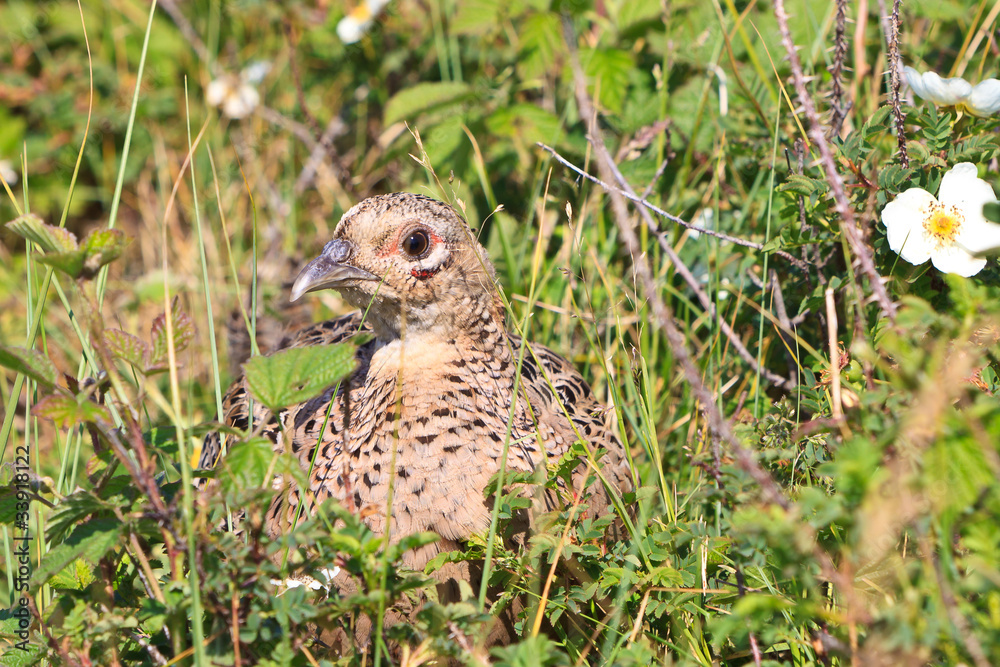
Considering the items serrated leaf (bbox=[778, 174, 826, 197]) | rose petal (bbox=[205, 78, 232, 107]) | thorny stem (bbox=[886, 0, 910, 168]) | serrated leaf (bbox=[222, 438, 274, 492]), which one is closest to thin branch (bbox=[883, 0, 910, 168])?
thorny stem (bbox=[886, 0, 910, 168])

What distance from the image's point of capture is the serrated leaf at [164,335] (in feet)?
6.77

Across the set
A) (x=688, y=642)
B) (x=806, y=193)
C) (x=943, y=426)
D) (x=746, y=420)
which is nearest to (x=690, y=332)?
(x=746, y=420)

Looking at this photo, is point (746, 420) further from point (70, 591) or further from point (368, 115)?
point (368, 115)

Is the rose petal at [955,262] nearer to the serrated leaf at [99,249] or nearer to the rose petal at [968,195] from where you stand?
the rose petal at [968,195]

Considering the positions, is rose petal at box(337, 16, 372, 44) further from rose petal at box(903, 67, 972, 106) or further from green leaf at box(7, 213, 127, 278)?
green leaf at box(7, 213, 127, 278)

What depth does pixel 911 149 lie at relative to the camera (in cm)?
273

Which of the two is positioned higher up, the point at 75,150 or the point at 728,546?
the point at 728,546

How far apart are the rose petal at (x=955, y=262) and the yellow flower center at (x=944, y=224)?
0.02 m

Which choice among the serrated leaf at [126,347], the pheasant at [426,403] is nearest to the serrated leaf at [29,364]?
the serrated leaf at [126,347]

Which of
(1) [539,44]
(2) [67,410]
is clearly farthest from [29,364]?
(1) [539,44]

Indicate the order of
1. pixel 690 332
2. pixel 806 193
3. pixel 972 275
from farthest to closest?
pixel 690 332
pixel 806 193
pixel 972 275

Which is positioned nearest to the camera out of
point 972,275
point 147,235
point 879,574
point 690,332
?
point 879,574

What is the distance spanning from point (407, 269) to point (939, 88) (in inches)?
69.4

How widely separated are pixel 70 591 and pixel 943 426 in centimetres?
198
